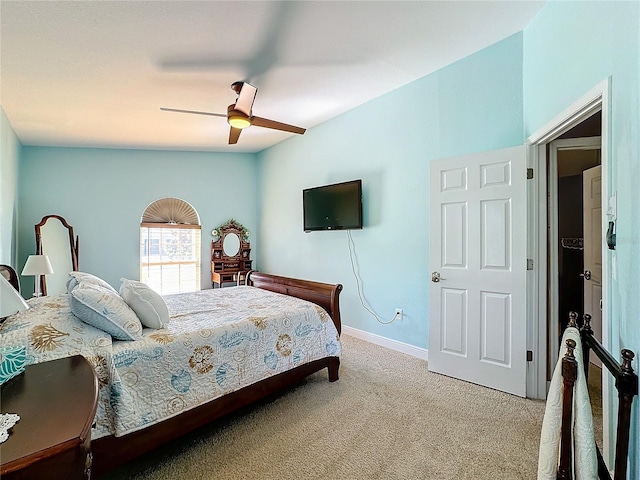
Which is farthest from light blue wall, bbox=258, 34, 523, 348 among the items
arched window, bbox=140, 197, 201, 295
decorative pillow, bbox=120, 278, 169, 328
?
decorative pillow, bbox=120, 278, 169, 328

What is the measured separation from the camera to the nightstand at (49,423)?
73cm

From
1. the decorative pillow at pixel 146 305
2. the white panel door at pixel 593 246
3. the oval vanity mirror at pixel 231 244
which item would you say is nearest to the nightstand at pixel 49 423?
the decorative pillow at pixel 146 305

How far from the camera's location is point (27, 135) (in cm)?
412

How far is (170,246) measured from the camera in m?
5.37

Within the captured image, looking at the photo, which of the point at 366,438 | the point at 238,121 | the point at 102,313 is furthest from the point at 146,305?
the point at 238,121

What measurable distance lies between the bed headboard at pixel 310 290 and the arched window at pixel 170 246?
221cm

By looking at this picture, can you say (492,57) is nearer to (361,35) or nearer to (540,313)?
(361,35)

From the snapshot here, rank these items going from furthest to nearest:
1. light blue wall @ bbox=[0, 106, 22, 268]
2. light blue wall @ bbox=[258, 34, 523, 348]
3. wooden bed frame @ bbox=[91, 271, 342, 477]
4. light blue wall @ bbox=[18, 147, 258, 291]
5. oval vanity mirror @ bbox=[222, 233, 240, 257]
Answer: oval vanity mirror @ bbox=[222, 233, 240, 257] → light blue wall @ bbox=[18, 147, 258, 291] → light blue wall @ bbox=[0, 106, 22, 268] → light blue wall @ bbox=[258, 34, 523, 348] → wooden bed frame @ bbox=[91, 271, 342, 477]

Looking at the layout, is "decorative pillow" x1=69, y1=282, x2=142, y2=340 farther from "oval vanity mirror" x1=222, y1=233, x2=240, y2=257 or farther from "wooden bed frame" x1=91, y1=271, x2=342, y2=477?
"oval vanity mirror" x1=222, y1=233, x2=240, y2=257

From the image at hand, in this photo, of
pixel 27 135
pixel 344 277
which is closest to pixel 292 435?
pixel 344 277

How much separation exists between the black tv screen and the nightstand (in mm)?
3063

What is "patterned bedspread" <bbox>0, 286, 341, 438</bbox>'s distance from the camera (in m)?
1.57

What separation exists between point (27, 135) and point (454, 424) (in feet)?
18.5

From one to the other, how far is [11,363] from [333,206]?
11.0 ft
